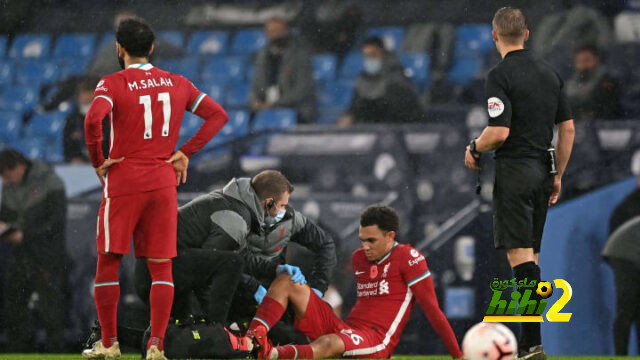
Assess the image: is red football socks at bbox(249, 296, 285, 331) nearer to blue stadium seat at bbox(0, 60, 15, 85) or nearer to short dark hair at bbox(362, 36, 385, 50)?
short dark hair at bbox(362, 36, 385, 50)

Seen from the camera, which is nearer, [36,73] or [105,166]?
[105,166]

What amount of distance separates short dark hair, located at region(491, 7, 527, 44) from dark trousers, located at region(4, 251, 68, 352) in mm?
4669

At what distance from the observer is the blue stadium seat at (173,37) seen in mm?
7863

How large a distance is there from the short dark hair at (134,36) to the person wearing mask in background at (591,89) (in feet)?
13.6

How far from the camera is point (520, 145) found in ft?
13.0

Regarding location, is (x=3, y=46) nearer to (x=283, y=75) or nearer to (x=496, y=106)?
(x=283, y=75)

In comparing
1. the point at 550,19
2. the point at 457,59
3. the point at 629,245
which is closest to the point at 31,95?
the point at 457,59

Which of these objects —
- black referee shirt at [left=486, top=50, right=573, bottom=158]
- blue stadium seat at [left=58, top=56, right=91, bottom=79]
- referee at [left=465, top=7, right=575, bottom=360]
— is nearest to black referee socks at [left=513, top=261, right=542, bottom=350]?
referee at [left=465, top=7, right=575, bottom=360]

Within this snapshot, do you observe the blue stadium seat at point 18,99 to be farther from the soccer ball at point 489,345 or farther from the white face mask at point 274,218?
the soccer ball at point 489,345

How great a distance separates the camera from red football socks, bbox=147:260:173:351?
3883 mm

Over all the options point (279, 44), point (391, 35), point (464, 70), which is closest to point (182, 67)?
point (279, 44)

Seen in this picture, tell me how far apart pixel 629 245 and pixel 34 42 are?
209 inches

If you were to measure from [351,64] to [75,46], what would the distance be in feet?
8.01

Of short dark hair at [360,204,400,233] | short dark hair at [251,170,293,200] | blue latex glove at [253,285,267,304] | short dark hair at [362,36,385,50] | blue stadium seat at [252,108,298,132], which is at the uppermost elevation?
short dark hair at [362,36,385,50]
